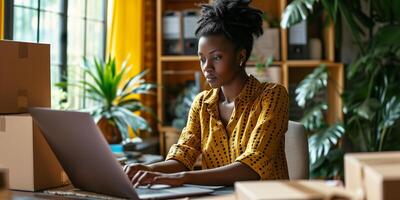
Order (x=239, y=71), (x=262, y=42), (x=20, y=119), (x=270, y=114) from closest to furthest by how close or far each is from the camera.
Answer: (x=20, y=119)
(x=270, y=114)
(x=239, y=71)
(x=262, y=42)

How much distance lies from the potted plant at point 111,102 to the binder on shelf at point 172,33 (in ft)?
2.17

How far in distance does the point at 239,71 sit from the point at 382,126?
200 centimetres

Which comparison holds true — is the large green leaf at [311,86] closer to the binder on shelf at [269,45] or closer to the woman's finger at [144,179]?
the binder on shelf at [269,45]

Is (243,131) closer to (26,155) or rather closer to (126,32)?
(26,155)

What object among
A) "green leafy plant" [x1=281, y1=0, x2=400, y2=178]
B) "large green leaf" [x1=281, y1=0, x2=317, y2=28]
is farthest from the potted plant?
"green leafy plant" [x1=281, y1=0, x2=400, y2=178]

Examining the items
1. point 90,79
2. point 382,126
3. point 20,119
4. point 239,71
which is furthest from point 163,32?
point 20,119

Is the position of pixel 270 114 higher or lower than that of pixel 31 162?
higher

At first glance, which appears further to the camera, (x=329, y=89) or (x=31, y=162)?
(x=329, y=89)

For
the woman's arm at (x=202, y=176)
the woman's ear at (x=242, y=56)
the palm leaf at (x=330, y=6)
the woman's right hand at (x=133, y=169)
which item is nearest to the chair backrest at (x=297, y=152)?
the woman's ear at (x=242, y=56)

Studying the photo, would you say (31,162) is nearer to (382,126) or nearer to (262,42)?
(382,126)

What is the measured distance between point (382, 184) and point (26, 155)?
99cm

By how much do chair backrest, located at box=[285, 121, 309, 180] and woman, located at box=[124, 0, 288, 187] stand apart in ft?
0.59

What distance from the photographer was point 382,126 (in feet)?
11.7

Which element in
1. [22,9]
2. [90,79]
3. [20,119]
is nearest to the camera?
[20,119]
